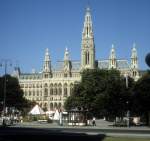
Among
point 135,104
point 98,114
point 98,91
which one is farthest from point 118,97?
point 98,114

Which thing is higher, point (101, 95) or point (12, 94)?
point (12, 94)

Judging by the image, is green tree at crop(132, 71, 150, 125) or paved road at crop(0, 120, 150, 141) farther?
green tree at crop(132, 71, 150, 125)

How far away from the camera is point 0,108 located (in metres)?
147

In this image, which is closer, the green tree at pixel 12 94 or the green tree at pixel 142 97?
the green tree at pixel 142 97

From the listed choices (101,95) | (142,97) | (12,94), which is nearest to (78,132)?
(142,97)

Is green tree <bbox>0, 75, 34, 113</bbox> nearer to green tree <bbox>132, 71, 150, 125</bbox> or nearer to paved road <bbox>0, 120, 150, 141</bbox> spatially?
green tree <bbox>132, 71, 150, 125</bbox>

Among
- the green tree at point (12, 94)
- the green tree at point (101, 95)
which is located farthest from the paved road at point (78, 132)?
the green tree at point (12, 94)

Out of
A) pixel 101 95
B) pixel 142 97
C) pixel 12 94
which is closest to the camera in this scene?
pixel 142 97

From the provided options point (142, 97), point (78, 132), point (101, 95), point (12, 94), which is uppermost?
point (12, 94)

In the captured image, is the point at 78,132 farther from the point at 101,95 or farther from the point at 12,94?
the point at 12,94

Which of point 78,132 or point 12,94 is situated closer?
point 78,132

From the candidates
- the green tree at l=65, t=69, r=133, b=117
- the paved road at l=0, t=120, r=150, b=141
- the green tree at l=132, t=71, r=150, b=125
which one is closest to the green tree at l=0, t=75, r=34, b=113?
the green tree at l=65, t=69, r=133, b=117

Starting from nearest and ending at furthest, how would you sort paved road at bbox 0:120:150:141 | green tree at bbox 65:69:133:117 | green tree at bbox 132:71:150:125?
paved road at bbox 0:120:150:141 < green tree at bbox 132:71:150:125 < green tree at bbox 65:69:133:117

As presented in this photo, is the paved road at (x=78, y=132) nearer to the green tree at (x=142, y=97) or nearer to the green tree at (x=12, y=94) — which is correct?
the green tree at (x=142, y=97)
